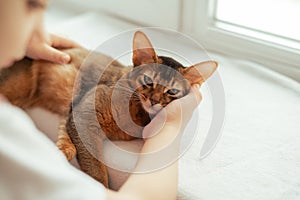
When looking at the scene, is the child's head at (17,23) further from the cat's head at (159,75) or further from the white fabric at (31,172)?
the cat's head at (159,75)

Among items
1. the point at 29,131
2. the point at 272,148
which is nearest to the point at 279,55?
the point at 272,148

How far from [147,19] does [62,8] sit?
312mm

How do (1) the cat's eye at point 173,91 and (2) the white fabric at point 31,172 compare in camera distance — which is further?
(1) the cat's eye at point 173,91

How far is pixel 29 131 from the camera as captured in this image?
591mm

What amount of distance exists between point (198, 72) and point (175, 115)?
0.09 m

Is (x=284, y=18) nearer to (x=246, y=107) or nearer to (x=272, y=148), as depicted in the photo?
(x=246, y=107)

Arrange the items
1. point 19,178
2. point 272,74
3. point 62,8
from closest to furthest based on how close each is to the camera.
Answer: point 19,178 → point 272,74 → point 62,8

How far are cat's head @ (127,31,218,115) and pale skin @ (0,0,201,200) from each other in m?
0.02

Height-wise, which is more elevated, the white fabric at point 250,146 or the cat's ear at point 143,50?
the cat's ear at point 143,50

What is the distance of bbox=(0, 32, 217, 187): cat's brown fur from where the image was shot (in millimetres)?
779

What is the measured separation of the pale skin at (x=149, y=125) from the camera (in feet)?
1.36

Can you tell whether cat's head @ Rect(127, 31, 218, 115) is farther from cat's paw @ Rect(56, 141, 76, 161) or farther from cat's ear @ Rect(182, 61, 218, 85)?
cat's paw @ Rect(56, 141, 76, 161)

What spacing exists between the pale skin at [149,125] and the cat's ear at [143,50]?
90mm

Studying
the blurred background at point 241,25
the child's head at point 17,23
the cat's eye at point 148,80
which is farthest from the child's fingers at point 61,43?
the child's head at point 17,23
